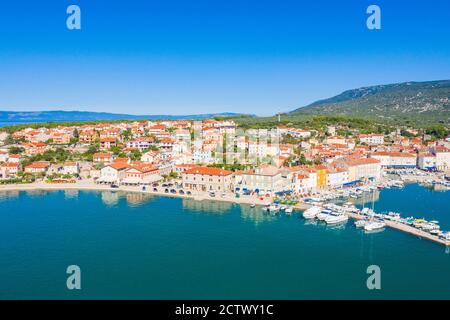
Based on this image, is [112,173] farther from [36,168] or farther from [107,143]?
[107,143]

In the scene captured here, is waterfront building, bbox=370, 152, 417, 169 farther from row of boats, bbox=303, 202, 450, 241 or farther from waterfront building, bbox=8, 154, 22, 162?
waterfront building, bbox=8, 154, 22, 162

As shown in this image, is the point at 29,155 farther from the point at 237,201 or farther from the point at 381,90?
the point at 381,90

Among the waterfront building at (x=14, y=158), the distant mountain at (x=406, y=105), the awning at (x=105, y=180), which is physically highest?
the distant mountain at (x=406, y=105)

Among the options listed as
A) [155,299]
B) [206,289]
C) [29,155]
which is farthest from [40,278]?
[29,155]

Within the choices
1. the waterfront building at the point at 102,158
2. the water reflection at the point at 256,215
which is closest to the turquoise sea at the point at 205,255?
the water reflection at the point at 256,215

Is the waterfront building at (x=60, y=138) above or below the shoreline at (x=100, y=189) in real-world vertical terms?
above

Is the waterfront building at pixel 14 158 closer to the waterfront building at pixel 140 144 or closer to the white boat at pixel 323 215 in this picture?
the waterfront building at pixel 140 144

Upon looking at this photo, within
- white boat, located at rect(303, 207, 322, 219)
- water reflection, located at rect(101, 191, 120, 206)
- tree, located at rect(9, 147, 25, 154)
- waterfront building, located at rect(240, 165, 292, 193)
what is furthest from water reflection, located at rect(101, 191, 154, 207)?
tree, located at rect(9, 147, 25, 154)
